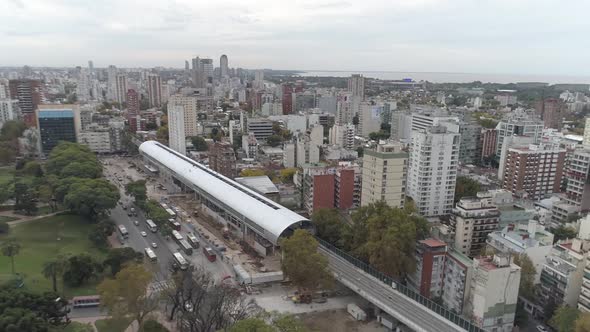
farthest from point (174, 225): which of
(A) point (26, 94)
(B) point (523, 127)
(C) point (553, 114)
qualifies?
(C) point (553, 114)

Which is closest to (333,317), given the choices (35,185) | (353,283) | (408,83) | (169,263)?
(353,283)

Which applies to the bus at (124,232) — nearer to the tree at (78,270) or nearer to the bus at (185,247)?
the bus at (185,247)

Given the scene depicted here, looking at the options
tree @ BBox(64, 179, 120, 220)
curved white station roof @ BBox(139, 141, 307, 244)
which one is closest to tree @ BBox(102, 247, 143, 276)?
curved white station roof @ BBox(139, 141, 307, 244)

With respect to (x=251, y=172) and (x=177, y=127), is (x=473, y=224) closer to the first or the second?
(x=251, y=172)

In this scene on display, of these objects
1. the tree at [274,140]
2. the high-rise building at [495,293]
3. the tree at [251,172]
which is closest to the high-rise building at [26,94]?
the tree at [274,140]

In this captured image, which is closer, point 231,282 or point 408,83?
point 231,282

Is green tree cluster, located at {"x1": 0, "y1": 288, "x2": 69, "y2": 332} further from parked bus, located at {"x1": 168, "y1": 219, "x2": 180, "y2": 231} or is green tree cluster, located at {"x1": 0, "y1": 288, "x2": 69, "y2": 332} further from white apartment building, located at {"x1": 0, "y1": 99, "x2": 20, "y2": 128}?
white apartment building, located at {"x1": 0, "y1": 99, "x2": 20, "y2": 128}

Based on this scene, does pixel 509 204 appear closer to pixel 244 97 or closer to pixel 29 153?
pixel 29 153
